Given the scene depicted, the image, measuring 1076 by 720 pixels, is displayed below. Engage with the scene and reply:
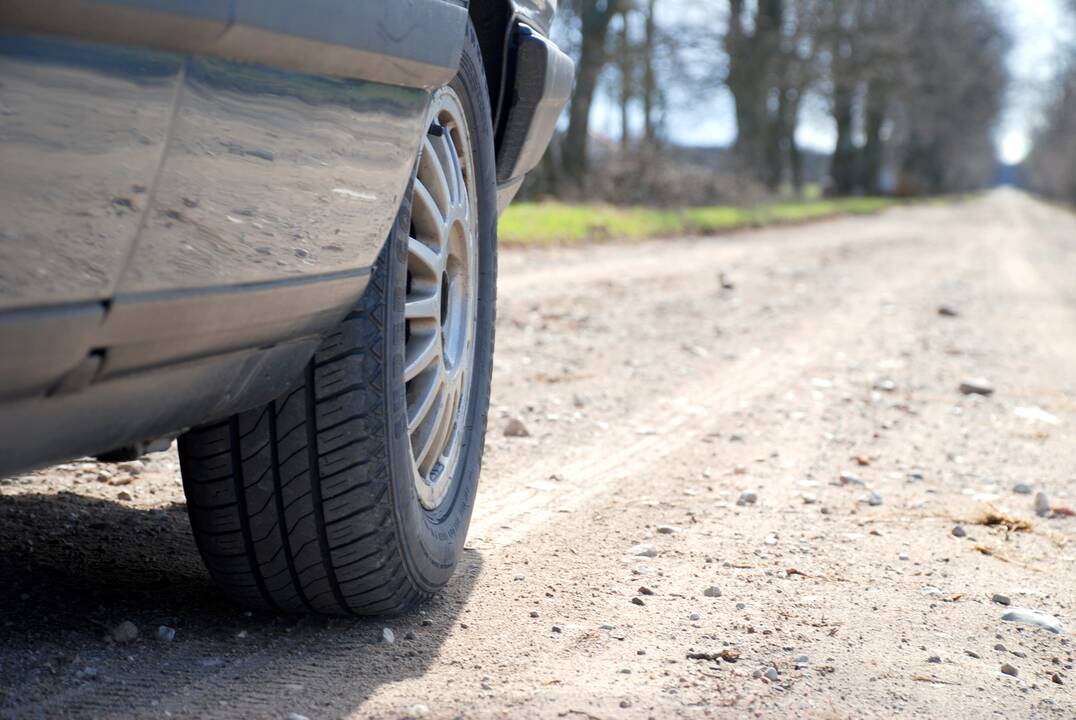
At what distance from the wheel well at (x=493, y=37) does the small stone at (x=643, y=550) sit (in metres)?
1.11

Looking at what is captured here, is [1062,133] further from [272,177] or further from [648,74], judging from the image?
[272,177]

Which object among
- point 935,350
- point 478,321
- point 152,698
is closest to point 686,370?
point 935,350

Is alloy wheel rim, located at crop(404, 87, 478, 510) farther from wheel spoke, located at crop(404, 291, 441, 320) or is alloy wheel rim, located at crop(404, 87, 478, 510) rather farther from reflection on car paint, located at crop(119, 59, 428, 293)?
reflection on car paint, located at crop(119, 59, 428, 293)

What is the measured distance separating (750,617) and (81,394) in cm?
Result: 159

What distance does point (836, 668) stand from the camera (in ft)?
7.84

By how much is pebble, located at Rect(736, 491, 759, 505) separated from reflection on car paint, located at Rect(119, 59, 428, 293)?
6.21ft

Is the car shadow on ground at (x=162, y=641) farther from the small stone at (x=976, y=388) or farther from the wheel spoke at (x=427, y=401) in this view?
the small stone at (x=976, y=388)

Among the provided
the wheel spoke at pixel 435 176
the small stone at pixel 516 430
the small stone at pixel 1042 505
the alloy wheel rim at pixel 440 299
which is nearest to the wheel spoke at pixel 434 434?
the alloy wheel rim at pixel 440 299

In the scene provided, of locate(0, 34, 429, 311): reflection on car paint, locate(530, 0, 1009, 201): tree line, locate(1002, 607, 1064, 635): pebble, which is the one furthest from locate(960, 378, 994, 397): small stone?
locate(530, 0, 1009, 201): tree line

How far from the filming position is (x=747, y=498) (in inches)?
146

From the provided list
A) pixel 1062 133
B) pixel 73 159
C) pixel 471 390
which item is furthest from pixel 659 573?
pixel 1062 133

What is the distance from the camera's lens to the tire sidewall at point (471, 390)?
7.31 feet

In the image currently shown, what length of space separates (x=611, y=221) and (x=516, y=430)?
1154 cm

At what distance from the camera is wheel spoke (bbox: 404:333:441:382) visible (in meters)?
2.41
